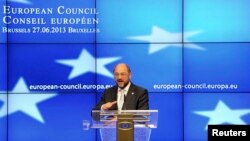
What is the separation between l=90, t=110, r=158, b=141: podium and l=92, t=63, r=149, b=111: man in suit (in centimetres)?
87

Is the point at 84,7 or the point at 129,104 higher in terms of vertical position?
the point at 84,7

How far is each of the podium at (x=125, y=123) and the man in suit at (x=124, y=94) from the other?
34.1 inches

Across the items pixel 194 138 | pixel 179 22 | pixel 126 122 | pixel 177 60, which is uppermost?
pixel 179 22

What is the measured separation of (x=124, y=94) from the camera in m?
4.04

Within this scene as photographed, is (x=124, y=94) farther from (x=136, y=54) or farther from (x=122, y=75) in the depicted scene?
(x=136, y=54)

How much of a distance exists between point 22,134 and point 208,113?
7.63ft

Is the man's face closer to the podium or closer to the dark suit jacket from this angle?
the dark suit jacket

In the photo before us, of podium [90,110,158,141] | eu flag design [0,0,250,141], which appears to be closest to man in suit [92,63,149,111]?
podium [90,110,158,141]

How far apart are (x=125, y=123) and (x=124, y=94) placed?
3.91ft

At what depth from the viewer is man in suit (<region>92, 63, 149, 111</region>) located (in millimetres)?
Result: 3959

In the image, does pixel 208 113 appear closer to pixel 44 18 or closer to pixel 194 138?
pixel 194 138

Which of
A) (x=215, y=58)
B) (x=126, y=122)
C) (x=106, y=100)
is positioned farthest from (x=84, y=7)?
(x=126, y=122)

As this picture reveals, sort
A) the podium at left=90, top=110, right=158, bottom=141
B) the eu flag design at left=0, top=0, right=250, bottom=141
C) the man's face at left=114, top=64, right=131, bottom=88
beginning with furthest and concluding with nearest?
the eu flag design at left=0, top=0, right=250, bottom=141, the man's face at left=114, top=64, right=131, bottom=88, the podium at left=90, top=110, right=158, bottom=141

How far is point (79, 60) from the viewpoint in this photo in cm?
592
